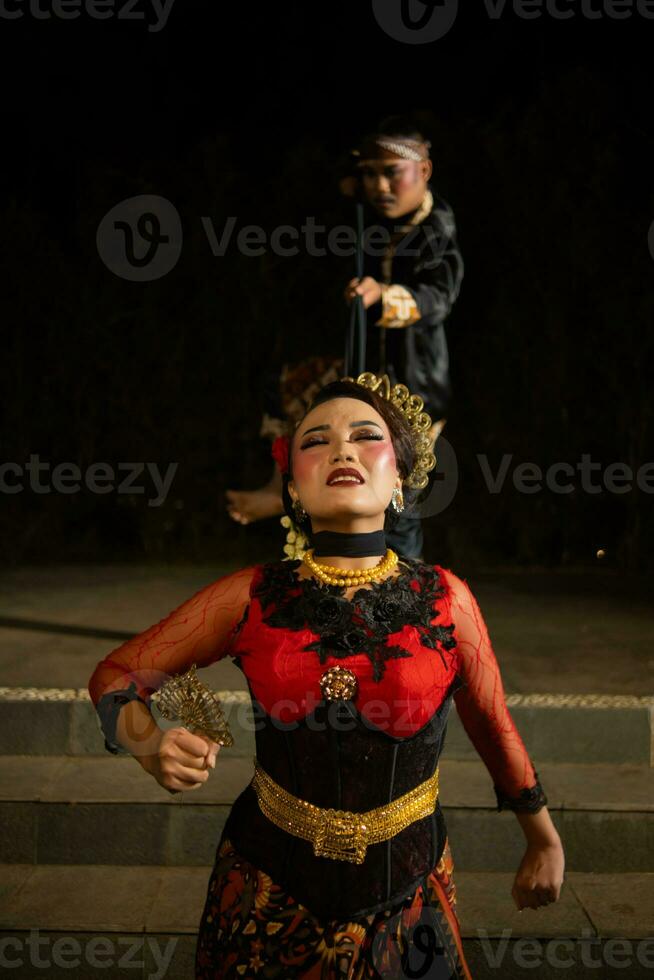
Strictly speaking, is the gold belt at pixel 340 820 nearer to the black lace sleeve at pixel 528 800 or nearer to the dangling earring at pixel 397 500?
the black lace sleeve at pixel 528 800

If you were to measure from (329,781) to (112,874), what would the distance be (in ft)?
4.83

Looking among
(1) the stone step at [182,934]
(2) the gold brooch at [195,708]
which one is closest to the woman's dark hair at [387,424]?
(2) the gold brooch at [195,708]

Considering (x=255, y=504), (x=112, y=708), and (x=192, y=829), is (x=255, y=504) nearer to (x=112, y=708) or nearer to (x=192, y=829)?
(x=192, y=829)

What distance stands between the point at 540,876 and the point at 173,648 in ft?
2.51

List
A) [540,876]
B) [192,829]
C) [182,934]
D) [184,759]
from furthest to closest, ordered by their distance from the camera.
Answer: [192,829] < [182,934] < [540,876] < [184,759]

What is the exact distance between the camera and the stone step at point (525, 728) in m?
3.30

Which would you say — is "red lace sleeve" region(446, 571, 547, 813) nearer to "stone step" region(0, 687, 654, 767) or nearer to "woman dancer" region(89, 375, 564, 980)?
"woman dancer" region(89, 375, 564, 980)

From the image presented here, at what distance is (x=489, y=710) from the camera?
1.83 metres

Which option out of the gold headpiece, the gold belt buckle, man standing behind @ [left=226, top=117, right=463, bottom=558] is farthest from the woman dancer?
man standing behind @ [left=226, top=117, right=463, bottom=558]

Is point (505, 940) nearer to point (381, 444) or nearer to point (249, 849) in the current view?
point (249, 849)

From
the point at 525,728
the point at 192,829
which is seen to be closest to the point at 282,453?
the point at 192,829

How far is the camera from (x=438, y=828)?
181cm

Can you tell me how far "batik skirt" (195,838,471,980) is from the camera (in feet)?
5.41

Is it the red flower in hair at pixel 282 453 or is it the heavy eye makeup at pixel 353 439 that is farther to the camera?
the red flower in hair at pixel 282 453
